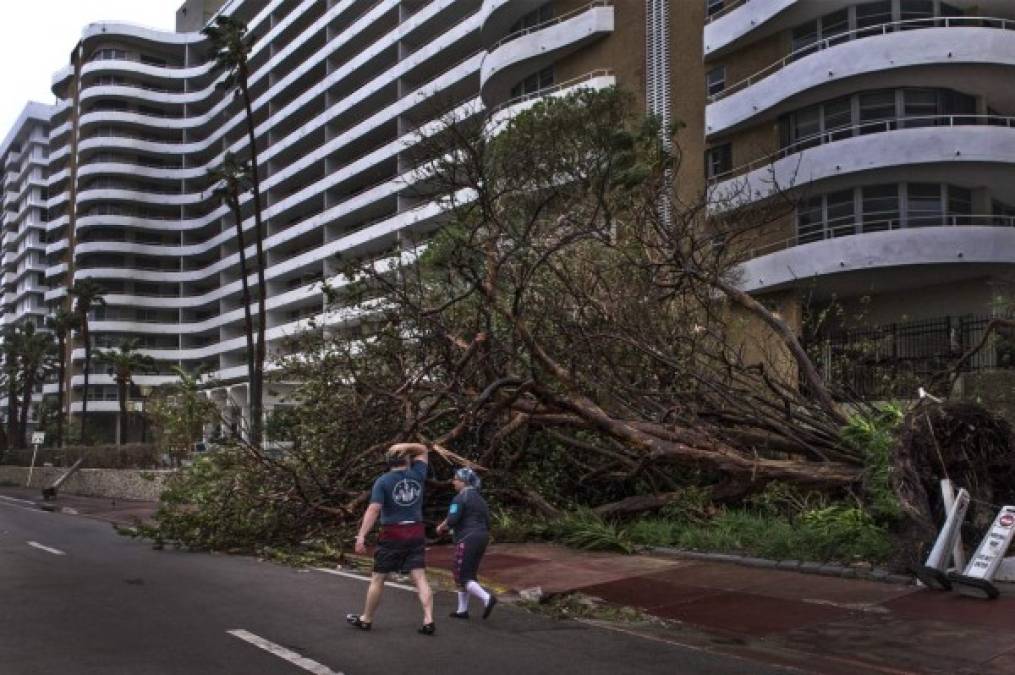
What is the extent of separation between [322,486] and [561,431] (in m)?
4.08

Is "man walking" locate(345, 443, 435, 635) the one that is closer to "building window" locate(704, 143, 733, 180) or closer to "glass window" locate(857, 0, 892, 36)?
"glass window" locate(857, 0, 892, 36)

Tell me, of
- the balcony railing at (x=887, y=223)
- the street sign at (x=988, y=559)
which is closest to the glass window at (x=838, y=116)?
the balcony railing at (x=887, y=223)

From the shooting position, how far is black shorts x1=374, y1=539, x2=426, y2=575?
25.4 feet

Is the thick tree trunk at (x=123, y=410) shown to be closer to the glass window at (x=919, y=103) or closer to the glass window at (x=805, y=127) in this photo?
the glass window at (x=805, y=127)

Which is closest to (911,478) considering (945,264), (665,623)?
(665,623)

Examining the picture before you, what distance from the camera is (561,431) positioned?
1519 cm

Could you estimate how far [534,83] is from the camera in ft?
130

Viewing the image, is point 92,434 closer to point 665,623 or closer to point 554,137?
point 554,137

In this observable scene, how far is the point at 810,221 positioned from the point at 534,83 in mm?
15741

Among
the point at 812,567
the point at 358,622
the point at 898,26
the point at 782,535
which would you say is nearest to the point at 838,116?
the point at 898,26

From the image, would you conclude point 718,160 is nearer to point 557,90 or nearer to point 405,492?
point 557,90

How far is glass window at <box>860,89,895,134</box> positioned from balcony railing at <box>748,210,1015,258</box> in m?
2.56

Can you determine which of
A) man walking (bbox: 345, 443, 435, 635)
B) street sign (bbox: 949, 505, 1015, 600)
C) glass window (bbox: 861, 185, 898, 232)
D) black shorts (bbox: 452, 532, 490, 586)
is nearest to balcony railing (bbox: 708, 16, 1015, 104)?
glass window (bbox: 861, 185, 898, 232)

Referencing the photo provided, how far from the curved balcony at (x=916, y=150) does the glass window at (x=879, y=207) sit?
98cm
